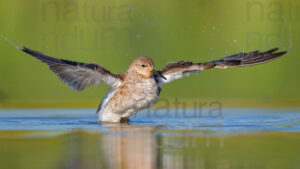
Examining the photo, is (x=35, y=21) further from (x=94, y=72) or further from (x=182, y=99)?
(x=94, y=72)

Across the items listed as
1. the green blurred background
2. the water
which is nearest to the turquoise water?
the water

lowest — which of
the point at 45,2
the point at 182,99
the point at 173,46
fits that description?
the point at 182,99

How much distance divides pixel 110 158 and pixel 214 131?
111 inches

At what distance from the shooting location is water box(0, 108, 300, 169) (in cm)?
728

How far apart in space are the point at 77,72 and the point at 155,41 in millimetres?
6589

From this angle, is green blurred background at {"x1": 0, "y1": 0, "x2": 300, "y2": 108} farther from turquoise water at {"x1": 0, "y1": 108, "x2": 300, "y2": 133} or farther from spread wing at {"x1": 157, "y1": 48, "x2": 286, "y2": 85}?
spread wing at {"x1": 157, "y1": 48, "x2": 286, "y2": 85}

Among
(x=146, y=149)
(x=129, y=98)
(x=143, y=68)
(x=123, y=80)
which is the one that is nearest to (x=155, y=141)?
(x=146, y=149)

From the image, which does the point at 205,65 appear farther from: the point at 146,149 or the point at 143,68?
the point at 146,149

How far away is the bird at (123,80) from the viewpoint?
11117 millimetres

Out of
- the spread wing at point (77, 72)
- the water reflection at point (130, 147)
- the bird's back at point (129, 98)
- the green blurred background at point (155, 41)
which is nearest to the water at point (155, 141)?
the water reflection at point (130, 147)

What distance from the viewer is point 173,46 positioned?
56.9 feet

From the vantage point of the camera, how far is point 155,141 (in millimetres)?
8859

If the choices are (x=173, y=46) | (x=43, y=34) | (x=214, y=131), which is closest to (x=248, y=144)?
(x=214, y=131)

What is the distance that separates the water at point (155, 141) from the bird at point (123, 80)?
0.36 metres
